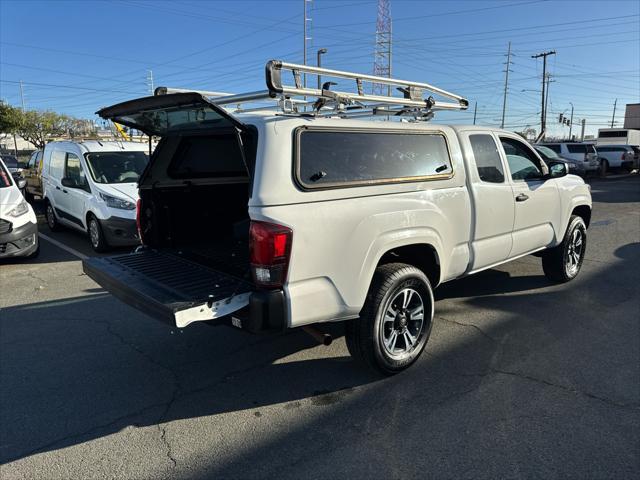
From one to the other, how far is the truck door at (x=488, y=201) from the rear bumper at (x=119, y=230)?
541 centimetres

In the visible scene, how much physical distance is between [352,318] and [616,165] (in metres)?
29.6

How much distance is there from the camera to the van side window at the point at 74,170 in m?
8.54

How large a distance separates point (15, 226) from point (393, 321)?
610 cm

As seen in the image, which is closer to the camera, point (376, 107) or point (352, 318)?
point (352, 318)

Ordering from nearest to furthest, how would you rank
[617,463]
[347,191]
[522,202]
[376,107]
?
[617,463], [347,191], [376,107], [522,202]

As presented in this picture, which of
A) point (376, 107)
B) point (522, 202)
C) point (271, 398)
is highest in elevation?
point (376, 107)

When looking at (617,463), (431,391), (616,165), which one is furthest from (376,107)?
(616,165)

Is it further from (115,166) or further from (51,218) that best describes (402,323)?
(51,218)

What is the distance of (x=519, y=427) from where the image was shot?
3.04 m

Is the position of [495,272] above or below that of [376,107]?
below

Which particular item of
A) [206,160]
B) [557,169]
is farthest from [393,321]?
[557,169]

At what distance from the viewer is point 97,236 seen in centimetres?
791

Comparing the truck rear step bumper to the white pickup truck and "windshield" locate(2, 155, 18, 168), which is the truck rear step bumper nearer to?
the white pickup truck

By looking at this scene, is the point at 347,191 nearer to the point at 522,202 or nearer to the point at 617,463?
the point at 617,463
